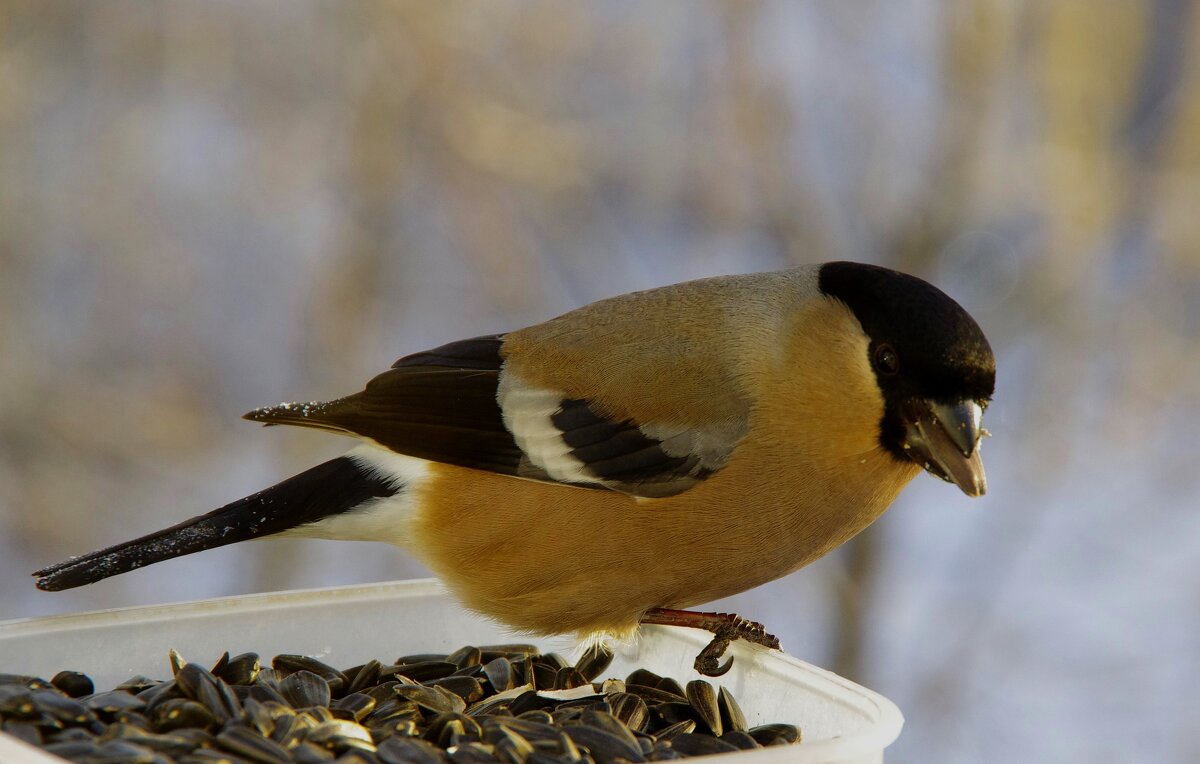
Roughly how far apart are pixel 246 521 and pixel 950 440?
4.97ft

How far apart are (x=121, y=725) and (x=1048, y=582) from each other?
4.66 metres

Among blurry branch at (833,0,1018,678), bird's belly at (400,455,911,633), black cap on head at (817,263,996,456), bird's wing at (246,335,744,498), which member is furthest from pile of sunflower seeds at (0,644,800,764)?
blurry branch at (833,0,1018,678)

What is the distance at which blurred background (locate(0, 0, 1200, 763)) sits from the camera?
17.8ft

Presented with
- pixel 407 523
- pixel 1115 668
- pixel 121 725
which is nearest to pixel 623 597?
pixel 407 523

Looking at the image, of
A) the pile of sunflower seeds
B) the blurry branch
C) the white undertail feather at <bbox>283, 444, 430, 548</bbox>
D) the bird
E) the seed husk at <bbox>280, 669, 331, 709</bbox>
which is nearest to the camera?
the pile of sunflower seeds

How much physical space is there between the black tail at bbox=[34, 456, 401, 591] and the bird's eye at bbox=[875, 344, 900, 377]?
43.9 inches

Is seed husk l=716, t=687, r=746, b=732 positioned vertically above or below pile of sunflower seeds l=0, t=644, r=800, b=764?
above

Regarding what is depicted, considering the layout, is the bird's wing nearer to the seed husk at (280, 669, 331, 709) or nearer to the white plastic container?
the white plastic container

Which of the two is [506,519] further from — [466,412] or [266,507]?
[266,507]

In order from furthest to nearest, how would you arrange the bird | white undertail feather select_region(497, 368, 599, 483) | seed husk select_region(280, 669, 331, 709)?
white undertail feather select_region(497, 368, 599, 483)
the bird
seed husk select_region(280, 669, 331, 709)

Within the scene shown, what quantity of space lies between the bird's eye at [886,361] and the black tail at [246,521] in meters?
1.11

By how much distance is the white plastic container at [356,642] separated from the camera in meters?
2.59

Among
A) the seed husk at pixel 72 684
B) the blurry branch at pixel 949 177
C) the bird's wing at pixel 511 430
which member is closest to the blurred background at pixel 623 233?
the blurry branch at pixel 949 177

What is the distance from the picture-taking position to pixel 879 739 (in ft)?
7.23
